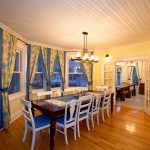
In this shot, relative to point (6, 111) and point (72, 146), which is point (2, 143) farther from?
point (72, 146)

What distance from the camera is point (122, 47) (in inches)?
202

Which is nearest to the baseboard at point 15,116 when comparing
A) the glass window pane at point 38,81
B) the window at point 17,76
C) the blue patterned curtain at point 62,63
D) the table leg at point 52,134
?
the window at point 17,76

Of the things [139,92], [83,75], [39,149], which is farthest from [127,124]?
[139,92]

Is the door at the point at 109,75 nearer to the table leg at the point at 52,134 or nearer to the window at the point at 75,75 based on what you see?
the window at the point at 75,75

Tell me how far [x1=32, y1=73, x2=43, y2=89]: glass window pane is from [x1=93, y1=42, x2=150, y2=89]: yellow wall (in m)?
2.52

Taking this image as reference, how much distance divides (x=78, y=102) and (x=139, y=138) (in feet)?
5.21

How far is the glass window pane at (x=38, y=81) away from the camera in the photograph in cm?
495

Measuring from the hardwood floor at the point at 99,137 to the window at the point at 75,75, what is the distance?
8.66 ft

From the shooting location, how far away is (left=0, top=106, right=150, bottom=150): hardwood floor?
239 cm

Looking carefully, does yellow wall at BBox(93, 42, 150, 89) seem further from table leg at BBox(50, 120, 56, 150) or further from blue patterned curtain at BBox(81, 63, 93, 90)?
table leg at BBox(50, 120, 56, 150)

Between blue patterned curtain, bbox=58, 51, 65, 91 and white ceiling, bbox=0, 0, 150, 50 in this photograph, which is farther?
blue patterned curtain, bbox=58, 51, 65, 91

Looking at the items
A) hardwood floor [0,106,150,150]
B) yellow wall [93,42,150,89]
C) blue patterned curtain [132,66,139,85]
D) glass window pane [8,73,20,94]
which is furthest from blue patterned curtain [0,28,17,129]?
blue patterned curtain [132,66,139,85]

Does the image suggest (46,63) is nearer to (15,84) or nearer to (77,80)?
(15,84)

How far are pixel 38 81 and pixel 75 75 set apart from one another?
5.93 feet
